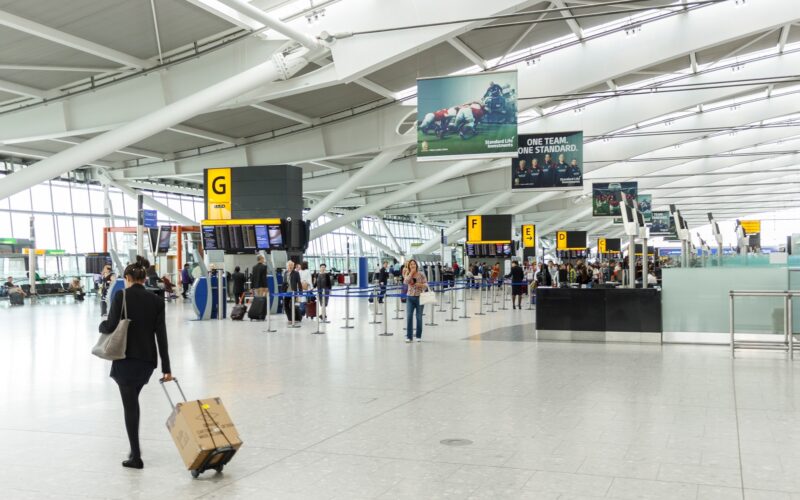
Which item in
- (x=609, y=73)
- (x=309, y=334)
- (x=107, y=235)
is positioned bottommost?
(x=309, y=334)

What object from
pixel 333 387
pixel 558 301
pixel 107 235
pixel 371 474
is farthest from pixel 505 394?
pixel 107 235

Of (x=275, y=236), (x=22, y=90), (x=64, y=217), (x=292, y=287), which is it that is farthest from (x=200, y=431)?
(x=64, y=217)

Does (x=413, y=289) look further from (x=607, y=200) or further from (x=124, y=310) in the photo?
Answer: (x=607, y=200)

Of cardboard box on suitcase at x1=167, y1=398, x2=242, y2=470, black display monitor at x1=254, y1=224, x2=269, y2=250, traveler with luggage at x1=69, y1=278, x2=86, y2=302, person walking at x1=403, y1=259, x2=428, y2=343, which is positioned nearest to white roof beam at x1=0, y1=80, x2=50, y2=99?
black display monitor at x1=254, y1=224, x2=269, y2=250

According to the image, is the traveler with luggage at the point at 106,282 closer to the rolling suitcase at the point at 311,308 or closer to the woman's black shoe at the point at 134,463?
the rolling suitcase at the point at 311,308

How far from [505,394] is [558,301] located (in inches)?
257

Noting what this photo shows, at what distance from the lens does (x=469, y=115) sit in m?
14.6

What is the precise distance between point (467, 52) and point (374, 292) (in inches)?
338

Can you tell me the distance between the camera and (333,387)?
30.2 feet

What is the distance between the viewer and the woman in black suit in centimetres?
568

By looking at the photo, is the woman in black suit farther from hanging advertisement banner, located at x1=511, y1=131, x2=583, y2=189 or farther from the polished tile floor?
hanging advertisement banner, located at x1=511, y1=131, x2=583, y2=189

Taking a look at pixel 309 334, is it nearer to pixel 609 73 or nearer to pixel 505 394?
pixel 505 394

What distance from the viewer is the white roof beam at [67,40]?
16.4m

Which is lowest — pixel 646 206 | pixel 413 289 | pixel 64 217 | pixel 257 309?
pixel 257 309
